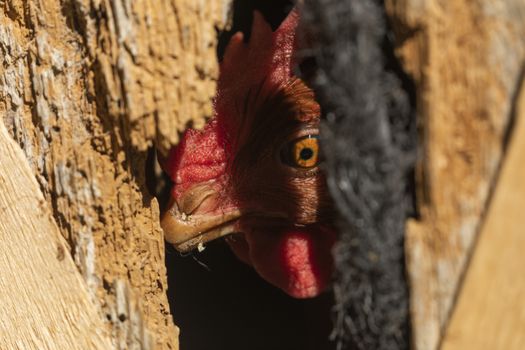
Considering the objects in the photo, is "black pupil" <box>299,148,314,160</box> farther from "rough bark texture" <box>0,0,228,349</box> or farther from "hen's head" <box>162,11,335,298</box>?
"rough bark texture" <box>0,0,228,349</box>

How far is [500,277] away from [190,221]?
724 millimetres

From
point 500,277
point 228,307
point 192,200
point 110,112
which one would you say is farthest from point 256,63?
point 228,307

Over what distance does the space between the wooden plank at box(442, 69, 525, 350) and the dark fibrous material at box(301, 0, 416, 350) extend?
9cm

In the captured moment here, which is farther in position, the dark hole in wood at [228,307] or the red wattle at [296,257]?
the dark hole in wood at [228,307]

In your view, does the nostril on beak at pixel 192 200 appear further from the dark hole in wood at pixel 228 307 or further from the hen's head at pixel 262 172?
the dark hole in wood at pixel 228 307

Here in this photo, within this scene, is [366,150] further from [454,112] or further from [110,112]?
[110,112]

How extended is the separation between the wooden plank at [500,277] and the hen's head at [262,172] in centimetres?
60

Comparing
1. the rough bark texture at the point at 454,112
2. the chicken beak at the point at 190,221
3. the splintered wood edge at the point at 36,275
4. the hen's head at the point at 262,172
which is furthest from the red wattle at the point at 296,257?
the rough bark texture at the point at 454,112

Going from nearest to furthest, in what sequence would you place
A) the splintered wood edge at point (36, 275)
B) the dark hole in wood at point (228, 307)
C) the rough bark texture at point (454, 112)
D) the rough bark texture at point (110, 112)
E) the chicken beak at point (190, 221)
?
the rough bark texture at point (454, 112) → the rough bark texture at point (110, 112) → the splintered wood edge at point (36, 275) → the chicken beak at point (190, 221) → the dark hole in wood at point (228, 307)

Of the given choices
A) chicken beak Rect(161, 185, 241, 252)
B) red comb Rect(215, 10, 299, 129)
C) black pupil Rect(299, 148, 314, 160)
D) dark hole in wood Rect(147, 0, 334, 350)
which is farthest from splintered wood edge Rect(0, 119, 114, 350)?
dark hole in wood Rect(147, 0, 334, 350)

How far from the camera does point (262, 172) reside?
1.48 meters

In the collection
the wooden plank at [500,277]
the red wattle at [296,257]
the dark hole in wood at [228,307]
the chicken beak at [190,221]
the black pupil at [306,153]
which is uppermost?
the wooden plank at [500,277]

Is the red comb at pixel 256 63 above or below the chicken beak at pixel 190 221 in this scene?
above

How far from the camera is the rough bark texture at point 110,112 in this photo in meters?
0.94
